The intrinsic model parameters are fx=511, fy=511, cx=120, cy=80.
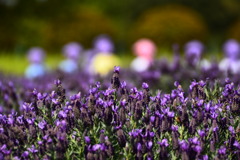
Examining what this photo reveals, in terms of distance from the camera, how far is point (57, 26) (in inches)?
668

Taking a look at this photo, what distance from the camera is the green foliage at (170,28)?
15.1 metres

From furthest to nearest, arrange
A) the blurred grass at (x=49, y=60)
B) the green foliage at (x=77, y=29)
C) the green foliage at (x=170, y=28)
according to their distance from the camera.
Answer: the green foliage at (x=77, y=29), the green foliage at (x=170, y=28), the blurred grass at (x=49, y=60)

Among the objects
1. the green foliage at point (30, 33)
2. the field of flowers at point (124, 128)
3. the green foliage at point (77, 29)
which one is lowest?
the field of flowers at point (124, 128)

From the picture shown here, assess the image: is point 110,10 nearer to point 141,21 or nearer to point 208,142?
point 141,21

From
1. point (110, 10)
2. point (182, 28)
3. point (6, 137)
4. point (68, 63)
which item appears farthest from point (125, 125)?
point (110, 10)

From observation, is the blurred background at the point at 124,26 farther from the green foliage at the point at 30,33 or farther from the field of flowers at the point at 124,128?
the field of flowers at the point at 124,128

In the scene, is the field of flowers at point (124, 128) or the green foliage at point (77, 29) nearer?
the field of flowers at point (124, 128)

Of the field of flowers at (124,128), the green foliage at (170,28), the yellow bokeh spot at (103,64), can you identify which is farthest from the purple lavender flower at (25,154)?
the green foliage at (170,28)

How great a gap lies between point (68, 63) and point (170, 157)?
7.76 meters

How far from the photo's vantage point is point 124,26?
18.0 meters

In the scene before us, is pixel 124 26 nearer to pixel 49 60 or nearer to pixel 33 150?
pixel 49 60

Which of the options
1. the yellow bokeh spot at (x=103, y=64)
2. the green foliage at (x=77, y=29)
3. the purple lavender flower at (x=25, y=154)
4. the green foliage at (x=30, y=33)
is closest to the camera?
the purple lavender flower at (x=25, y=154)

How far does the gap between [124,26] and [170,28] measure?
126 inches

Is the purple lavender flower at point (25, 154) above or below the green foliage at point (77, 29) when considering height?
below
